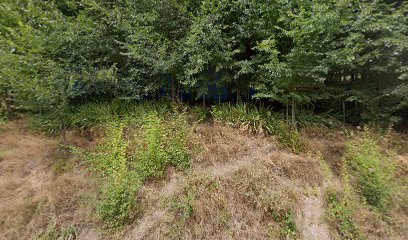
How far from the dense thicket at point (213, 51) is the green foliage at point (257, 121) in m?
0.49

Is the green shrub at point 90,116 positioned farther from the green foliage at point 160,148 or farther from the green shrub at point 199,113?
the green shrub at point 199,113

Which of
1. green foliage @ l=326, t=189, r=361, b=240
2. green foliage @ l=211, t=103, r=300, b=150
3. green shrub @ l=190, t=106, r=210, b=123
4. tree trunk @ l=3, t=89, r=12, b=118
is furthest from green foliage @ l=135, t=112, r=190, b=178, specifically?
tree trunk @ l=3, t=89, r=12, b=118

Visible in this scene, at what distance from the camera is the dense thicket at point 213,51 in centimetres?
378

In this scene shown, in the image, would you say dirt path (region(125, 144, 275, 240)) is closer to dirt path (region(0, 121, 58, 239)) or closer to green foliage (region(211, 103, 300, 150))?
green foliage (region(211, 103, 300, 150))

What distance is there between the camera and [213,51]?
4324 millimetres

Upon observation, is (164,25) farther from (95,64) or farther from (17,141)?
(17,141)

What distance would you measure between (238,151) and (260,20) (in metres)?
2.68

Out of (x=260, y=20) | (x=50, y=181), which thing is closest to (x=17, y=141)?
(x=50, y=181)

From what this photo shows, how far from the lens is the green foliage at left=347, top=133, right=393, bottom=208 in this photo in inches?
119

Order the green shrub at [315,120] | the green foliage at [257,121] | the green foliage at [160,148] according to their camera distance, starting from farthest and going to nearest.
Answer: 1. the green shrub at [315,120]
2. the green foliage at [257,121]
3. the green foliage at [160,148]

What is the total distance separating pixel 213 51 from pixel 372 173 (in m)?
3.43

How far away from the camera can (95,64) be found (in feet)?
16.3

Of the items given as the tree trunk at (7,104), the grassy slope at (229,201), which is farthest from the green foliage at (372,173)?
the tree trunk at (7,104)

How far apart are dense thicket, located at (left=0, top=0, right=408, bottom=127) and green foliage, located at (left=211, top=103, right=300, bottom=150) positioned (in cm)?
49
